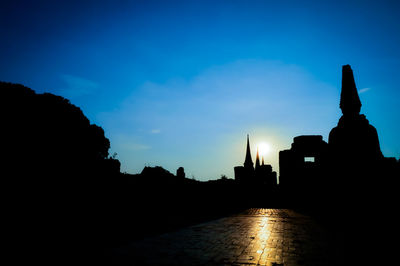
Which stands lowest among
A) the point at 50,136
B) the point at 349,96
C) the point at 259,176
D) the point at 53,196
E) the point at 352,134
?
the point at 53,196

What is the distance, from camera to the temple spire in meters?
10.4

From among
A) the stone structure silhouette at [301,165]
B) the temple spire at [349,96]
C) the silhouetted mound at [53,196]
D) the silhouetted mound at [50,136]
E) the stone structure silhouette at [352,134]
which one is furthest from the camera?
the stone structure silhouette at [301,165]

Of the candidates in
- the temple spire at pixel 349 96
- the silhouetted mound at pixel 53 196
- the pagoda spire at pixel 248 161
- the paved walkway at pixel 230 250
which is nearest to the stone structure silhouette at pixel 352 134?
the temple spire at pixel 349 96

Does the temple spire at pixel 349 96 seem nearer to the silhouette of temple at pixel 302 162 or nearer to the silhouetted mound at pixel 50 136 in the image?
the silhouette of temple at pixel 302 162

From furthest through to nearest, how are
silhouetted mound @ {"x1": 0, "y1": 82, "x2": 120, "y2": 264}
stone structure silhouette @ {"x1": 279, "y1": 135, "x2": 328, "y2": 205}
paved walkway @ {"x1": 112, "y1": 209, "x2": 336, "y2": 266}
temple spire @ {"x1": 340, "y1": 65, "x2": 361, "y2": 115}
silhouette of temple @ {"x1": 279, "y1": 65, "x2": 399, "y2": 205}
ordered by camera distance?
stone structure silhouette @ {"x1": 279, "y1": 135, "x2": 328, "y2": 205} → temple spire @ {"x1": 340, "y1": 65, "x2": 361, "y2": 115} → silhouette of temple @ {"x1": 279, "y1": 65, "x2": 399, "y2": 205} → silhouetted mound @ {"x1": 0, "y1": 82, "x2": 120, "y2": 264} → paved walkway @ {"x1": 112, "y1": 209, "x2": 336, "y2": 266}

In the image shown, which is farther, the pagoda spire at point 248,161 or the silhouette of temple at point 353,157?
the pagoda spire at point 248,161

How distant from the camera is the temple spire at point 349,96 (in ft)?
34.2

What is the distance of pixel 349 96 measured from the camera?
10578 millimetres

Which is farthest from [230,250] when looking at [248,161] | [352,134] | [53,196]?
[248,161]

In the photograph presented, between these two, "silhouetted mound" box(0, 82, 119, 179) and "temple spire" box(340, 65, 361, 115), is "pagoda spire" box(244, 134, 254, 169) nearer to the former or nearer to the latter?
"silhouetted mound" box(0, 82, 119, 179)

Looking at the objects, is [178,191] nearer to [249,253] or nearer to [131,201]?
[131,201]

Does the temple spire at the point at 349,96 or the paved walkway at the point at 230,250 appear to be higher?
the temple spire at the point at 349,96

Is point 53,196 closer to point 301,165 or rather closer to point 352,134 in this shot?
point 352,134

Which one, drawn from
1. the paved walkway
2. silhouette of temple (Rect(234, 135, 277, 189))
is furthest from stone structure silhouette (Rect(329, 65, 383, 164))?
→ silhouette of temple (Rect(234, 135, 277, 189))
